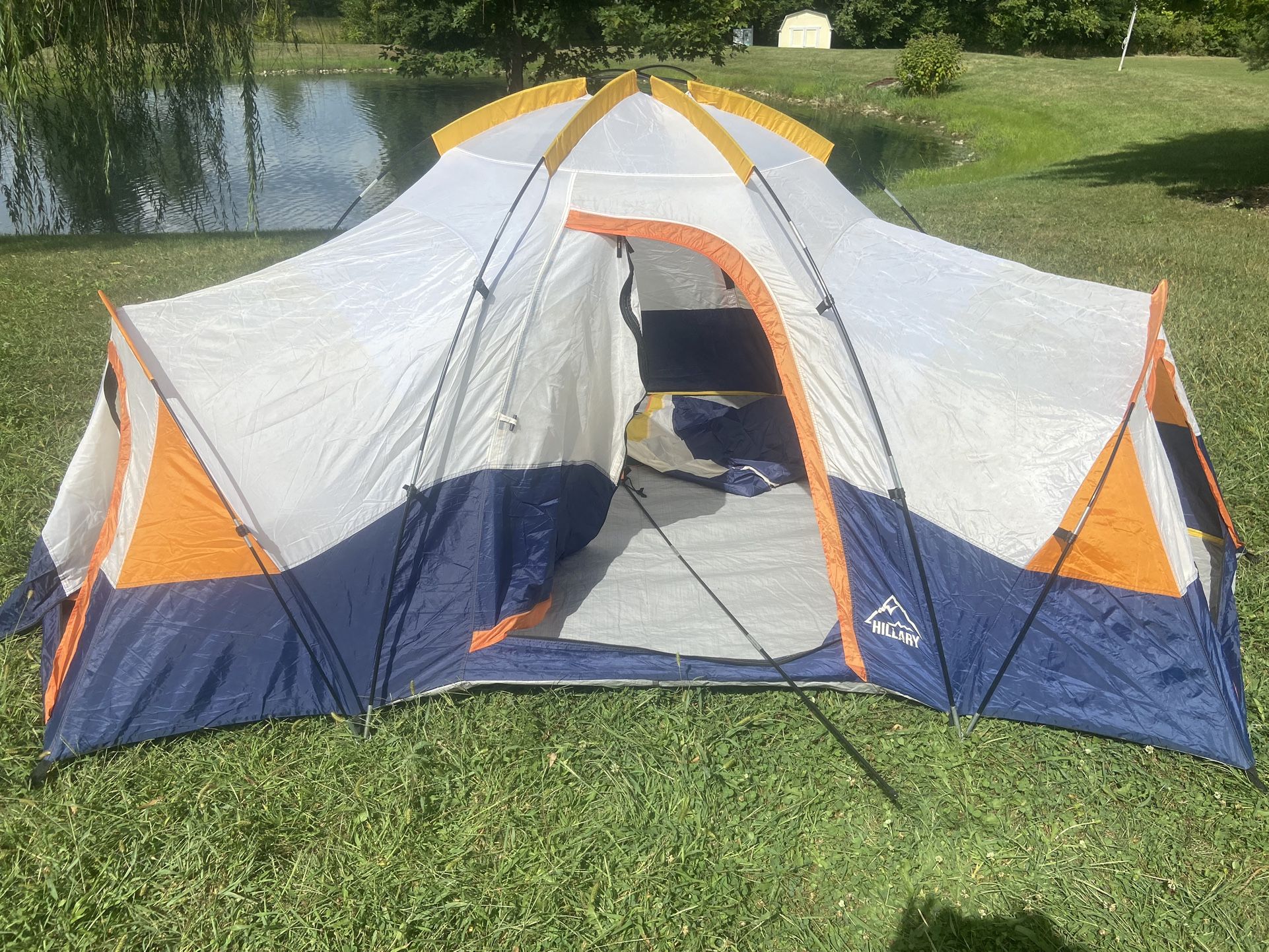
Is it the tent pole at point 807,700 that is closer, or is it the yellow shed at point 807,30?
the tent pole at point 807,700

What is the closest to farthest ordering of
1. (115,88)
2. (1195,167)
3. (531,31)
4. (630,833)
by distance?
(630,833), (115,88), (1195,167), (531,31)

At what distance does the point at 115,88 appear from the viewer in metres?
8.23

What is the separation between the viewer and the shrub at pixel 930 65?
84.5 ft

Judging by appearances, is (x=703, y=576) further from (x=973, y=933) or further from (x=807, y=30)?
(x=807, y=30)

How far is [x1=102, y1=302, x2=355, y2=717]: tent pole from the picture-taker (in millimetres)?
3025

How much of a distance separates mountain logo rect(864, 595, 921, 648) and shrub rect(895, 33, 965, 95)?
26.5 metres

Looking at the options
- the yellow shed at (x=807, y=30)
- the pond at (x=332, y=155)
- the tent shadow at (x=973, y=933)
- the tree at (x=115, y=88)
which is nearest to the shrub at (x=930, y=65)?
the pond at (x=332, y=155)

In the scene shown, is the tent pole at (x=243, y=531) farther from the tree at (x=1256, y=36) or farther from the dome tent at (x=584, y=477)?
A: the tree at (x=1256, y=36)

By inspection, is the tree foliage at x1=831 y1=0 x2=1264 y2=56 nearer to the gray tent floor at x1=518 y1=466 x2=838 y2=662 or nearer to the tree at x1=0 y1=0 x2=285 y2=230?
the tree at x1=0 y1=0 x2=285 y2=230

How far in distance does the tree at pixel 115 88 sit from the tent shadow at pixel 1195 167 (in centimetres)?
1140

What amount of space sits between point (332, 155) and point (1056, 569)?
1552 cm

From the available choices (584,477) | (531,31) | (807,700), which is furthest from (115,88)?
(531,31)

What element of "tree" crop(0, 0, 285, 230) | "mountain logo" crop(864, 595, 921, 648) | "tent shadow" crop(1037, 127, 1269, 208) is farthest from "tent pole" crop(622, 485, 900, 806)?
"tent shadow" crop(1037, 127, 1269, 208)

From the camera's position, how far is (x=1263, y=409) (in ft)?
17.9
